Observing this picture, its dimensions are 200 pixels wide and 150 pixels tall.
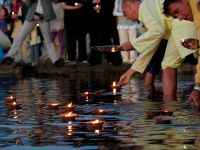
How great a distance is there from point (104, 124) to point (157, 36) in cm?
303

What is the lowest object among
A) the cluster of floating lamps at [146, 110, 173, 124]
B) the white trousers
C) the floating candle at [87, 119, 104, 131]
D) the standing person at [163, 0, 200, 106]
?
the cluster of floating lamps at [146, 110, 173, 124]

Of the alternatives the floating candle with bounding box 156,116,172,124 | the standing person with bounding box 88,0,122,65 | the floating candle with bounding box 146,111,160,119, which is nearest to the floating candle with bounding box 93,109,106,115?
the floating candle with bounding box 146,111,160,119

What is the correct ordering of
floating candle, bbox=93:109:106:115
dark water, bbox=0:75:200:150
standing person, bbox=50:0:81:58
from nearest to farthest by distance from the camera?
1. dark water, bbox=0:75:200:150
2. floating candle, bbox=93:109:106:115
3. standing person, bbox=50:0:81:58

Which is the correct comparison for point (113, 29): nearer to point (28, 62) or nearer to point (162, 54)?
point (28, 62)

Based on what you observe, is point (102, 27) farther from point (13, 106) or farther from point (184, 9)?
point (184, 9)

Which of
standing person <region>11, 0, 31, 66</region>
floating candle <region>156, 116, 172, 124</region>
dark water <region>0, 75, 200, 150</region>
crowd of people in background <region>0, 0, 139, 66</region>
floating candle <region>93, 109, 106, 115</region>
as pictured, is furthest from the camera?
standing person <region>11, 0, 31, 66</region>

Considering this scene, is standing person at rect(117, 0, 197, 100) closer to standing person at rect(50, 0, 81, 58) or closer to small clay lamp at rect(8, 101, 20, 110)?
small clay lamp at rect(8, 101, 20, 110)

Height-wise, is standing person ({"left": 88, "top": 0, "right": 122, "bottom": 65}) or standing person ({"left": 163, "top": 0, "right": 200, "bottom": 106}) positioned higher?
standing person ({"left": 163, "top": 0, "right": 200, "bottom": 106})

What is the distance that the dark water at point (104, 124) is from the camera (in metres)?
8.03

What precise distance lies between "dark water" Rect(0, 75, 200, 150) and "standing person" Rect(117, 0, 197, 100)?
395mm

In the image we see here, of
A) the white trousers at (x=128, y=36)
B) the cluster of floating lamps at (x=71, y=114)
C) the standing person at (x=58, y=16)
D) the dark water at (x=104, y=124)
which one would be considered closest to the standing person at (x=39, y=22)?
Answer: the standing person at (x=58, y=16)

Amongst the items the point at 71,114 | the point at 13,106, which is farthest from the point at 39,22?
the point at 71,114

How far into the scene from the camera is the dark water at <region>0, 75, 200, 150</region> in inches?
316

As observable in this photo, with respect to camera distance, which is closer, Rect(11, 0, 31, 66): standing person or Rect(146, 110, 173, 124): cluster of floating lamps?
Rect(146, 110, 173, 124): cluster of floating lamps
